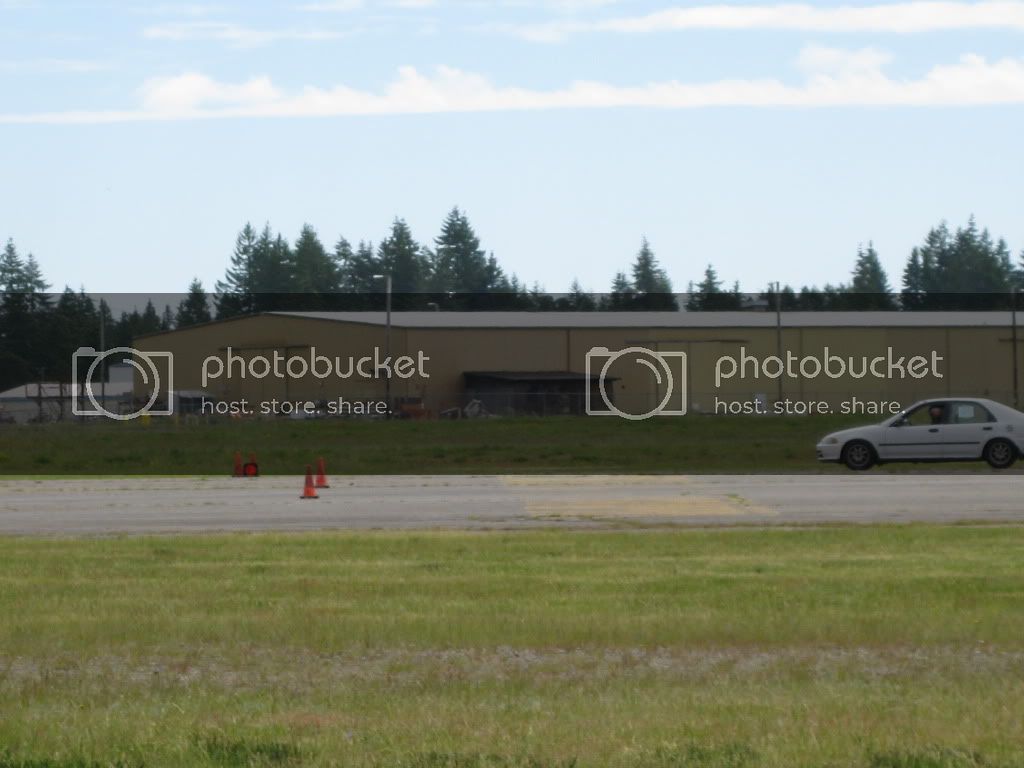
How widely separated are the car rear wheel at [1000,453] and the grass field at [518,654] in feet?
60.3

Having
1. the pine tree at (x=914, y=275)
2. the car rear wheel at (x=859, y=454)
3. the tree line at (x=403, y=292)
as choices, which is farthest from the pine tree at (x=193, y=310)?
the pine tree at (x=914, y=275)

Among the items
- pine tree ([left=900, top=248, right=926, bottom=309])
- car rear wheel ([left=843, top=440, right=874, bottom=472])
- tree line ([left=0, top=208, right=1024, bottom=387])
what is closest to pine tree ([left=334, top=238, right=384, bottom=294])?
tree line ([left=0, top=208, right=1024, bottom=387])

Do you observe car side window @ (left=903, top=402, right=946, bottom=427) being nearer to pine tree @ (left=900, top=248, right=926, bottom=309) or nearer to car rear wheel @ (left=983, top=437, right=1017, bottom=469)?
car rear wheel @ (left=983, top=437, right=1017, bottom=469)

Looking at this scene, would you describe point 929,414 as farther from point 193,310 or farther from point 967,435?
point 193,310

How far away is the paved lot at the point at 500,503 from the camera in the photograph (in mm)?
18609

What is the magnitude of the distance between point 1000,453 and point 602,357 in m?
45.4

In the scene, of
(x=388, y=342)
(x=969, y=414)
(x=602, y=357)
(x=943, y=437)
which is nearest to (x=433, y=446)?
(x=943, y=437)

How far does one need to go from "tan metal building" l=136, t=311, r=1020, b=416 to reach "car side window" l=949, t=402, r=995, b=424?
39847 mm

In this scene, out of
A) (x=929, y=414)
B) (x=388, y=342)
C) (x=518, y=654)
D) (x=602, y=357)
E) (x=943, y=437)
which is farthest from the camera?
(x=602, y=357)

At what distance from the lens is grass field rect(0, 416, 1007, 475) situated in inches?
1593

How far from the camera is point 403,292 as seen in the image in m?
156

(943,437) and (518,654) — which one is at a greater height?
(943,437)

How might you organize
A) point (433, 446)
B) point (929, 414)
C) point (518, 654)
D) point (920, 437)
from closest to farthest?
point (518, 654)
point (920, 437)
point (929, 414)
point (433, 446)

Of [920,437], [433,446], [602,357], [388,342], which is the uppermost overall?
[388,342]
